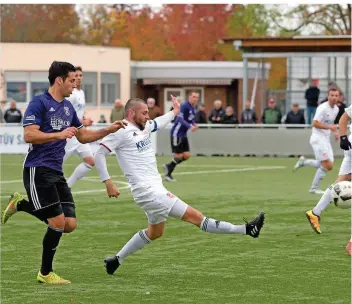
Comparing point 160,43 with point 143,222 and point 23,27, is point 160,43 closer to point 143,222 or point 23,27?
point 23,27

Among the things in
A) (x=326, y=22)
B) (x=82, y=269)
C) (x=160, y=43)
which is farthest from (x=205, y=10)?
(x=82, y=269)

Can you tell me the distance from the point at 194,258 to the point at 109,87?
47.7 meters

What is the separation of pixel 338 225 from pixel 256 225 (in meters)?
4.52

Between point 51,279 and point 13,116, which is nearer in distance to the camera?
point 51,279

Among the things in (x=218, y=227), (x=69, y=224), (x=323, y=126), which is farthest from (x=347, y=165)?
(x=69, y=224)

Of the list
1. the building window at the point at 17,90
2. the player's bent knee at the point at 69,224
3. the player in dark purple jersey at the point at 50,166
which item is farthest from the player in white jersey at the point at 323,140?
the building window at the point at 17,90

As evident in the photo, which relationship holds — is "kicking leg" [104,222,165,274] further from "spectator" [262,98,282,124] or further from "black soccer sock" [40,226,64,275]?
"spectator" [262,98,282,124]

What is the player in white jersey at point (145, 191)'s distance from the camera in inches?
430

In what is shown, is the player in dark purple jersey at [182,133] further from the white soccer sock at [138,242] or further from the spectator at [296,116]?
the white soccer sock at [138,242]

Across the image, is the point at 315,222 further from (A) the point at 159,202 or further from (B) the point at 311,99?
(B) the point at 311,99

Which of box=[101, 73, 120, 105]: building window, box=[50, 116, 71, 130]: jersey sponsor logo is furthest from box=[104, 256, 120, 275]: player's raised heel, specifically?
box=[101, 73, 120, 105]: building window

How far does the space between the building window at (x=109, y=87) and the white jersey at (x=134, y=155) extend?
47.7 metres

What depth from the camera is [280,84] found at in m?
65.3

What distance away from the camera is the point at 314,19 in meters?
63.6
